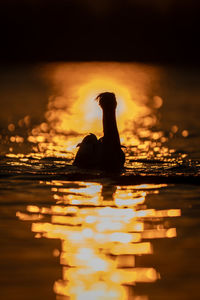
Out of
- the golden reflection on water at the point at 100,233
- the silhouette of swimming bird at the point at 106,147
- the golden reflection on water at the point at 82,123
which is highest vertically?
the golden reflection on water at the point at 82,123

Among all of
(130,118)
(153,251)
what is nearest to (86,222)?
(153,251)

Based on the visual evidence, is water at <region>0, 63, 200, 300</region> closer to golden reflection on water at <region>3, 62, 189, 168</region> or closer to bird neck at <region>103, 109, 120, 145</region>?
golden reflection on water at <region>3, 62, 189, 168</region>

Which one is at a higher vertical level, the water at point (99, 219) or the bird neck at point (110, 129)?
the bird neck at point (110, 129)

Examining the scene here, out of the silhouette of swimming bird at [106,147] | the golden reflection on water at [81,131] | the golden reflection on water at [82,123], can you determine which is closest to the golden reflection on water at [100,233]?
the silhouette of swimming bird at [106,147]

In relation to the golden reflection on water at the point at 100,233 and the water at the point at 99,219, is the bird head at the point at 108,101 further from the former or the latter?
the golden reflection on water at the point at 100,233

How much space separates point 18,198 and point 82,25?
121569 millimetres

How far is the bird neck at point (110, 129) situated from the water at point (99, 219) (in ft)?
2.15

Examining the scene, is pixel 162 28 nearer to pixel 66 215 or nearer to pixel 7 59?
pixel 7 59

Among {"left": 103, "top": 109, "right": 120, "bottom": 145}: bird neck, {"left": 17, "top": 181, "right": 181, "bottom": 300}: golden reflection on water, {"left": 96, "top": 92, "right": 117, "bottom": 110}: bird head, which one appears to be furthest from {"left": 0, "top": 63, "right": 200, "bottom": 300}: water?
{"left": 96, "top": 92, "right": 117, "bottom": 110}: bird head

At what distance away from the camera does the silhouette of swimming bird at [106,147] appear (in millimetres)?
16094

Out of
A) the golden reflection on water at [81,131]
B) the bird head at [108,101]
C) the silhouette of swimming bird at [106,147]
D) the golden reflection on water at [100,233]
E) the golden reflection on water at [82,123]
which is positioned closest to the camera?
the golden reflection on water at [100,233]

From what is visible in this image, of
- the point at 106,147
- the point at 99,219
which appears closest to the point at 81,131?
the point at 106,147

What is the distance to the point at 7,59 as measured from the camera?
10981 cm

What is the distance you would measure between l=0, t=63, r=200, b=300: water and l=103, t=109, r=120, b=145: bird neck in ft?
2.15
